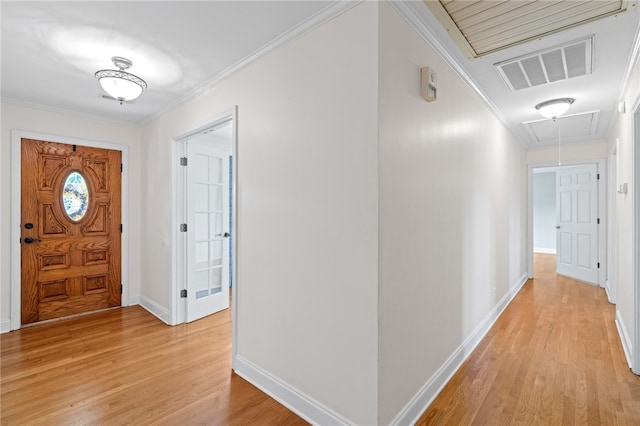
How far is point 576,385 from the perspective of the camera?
7.47 ft

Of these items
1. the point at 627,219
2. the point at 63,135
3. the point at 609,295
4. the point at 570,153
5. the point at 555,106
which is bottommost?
the point at 609,295

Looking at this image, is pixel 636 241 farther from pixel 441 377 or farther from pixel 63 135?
pixel 63 135

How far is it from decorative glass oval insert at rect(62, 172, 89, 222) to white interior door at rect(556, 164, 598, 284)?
7784 mm

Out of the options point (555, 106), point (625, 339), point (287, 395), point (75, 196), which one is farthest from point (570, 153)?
point (75, 196)

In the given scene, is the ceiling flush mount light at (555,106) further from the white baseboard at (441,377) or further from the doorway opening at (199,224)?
the doorway opening at (199,224)

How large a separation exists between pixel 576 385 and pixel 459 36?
2.66 m

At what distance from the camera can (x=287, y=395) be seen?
2045mm

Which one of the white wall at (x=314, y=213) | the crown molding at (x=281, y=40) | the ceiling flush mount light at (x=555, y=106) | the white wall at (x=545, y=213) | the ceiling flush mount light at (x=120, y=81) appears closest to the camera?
the white wall at (x=314, y=213)

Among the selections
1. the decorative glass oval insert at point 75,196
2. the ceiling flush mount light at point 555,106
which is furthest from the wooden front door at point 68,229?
the ceiling flush mount light at point 555,106

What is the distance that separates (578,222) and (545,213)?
4.11 m

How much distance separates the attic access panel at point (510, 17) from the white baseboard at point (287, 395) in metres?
2.44

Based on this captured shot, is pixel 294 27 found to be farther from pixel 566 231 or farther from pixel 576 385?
pixel 566 231

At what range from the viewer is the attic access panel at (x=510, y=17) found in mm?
1743

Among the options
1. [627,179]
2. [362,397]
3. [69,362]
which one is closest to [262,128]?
[362,397]
